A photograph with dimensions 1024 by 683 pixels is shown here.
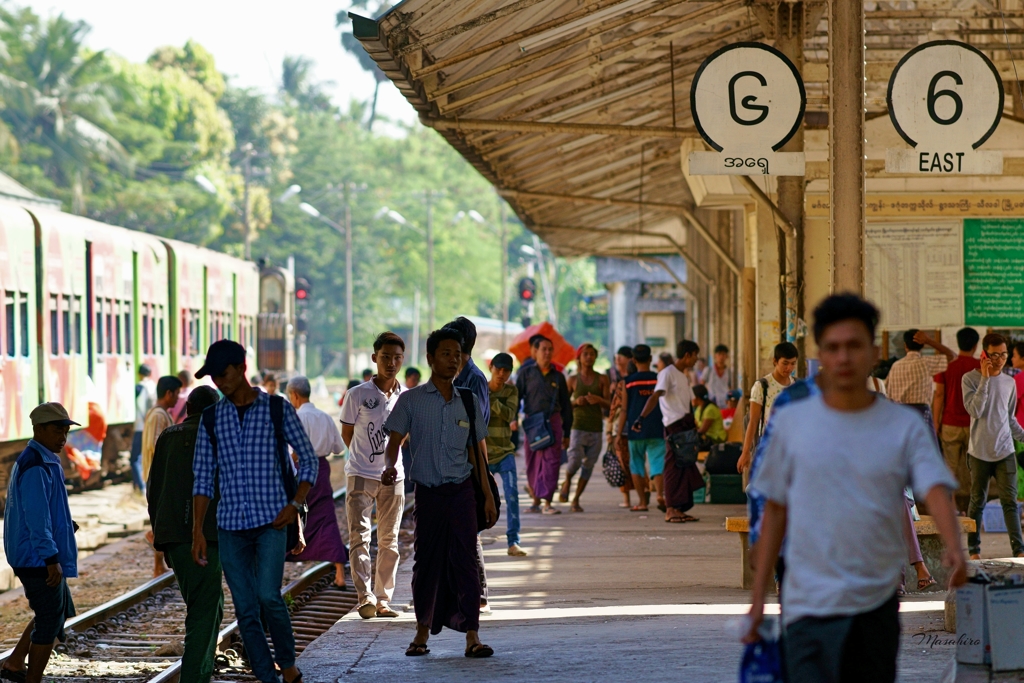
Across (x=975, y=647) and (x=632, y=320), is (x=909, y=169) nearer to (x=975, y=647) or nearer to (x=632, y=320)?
(x=975, y=647)

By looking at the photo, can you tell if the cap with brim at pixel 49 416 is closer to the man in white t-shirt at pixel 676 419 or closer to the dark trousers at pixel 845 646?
the dark trousers at pixel 845 646

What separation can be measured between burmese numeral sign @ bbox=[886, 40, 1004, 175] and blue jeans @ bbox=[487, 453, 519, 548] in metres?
3.61

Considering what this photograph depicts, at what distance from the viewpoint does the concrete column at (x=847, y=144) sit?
8.62 m

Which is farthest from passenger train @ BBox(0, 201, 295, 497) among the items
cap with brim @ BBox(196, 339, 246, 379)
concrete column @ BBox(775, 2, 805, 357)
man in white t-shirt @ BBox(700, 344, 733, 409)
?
cap with brim @ BBox(196, 339, 246, 379)

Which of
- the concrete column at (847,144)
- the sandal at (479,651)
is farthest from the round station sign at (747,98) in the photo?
the sandal at (479,651)

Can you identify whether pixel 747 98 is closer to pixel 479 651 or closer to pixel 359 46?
pixel 479 651

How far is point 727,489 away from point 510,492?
15.3ft

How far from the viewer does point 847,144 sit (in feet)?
28.5

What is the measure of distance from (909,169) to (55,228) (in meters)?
13.1

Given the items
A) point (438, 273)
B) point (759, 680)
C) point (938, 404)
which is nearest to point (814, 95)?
point (938, 404)

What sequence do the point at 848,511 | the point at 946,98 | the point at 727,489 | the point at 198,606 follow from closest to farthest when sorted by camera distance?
the point at 848,511 < the point at 198,606 < the point at 946,98 < the point at 727,489

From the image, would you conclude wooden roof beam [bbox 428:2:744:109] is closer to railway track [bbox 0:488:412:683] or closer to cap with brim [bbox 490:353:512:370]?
cap with brim [bbox 490:353:512:370]

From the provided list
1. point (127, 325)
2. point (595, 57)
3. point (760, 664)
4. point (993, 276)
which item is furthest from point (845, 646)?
point (127, 325)

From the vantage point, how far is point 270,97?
92.4 meters
